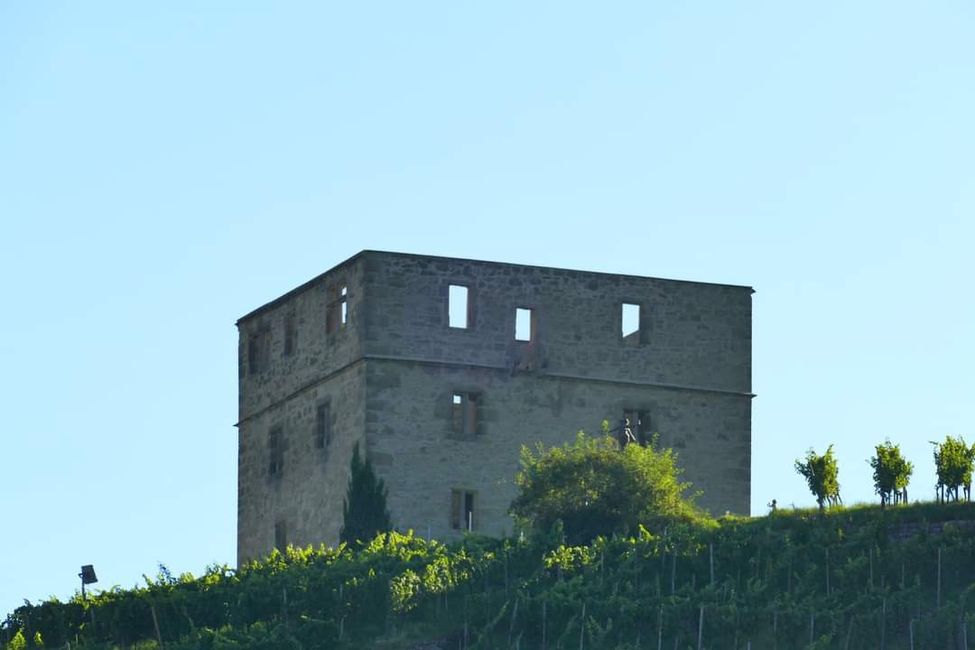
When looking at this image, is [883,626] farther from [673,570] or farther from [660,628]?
[673,570]

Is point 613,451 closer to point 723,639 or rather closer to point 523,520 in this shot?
point 523,520

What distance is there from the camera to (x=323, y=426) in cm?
7919

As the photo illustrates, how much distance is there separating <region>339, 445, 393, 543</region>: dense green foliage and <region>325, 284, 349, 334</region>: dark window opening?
4161 millimetres

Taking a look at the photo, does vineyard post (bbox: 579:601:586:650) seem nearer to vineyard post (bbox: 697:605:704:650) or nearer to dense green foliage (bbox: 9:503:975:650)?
dense green foliage (bbox: 9:503:975:650)

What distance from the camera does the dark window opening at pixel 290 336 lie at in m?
81.2

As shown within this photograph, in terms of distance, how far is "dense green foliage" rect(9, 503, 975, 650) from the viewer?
65.4 m

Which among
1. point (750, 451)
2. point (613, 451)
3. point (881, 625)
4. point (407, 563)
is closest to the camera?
point (881, 625)

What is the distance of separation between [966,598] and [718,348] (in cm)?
1623

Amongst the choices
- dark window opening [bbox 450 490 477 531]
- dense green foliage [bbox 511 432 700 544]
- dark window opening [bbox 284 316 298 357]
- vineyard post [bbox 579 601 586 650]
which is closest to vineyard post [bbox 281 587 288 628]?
vineyard post [bbox 579 601 586 650]

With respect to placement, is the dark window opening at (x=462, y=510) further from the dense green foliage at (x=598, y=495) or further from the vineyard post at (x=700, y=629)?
the vineyard post at (x=700, y=629)

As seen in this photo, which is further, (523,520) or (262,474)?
(262,474)

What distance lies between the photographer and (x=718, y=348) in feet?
265

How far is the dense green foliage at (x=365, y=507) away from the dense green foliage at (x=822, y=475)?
934 cm

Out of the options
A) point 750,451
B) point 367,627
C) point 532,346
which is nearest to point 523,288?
point 532,346
